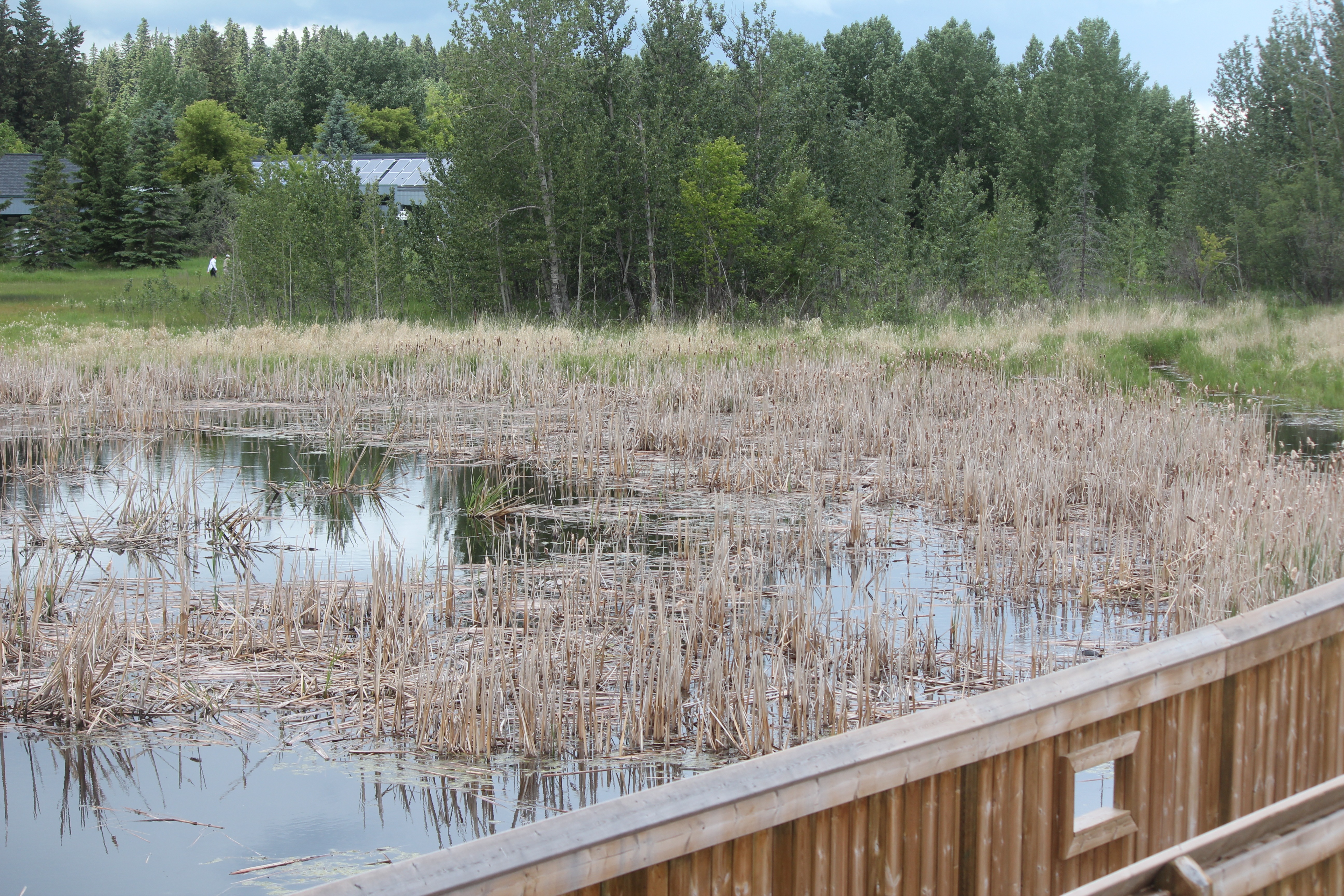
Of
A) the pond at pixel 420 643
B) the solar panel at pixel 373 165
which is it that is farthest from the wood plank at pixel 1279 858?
the solar panel at pixel 373 165

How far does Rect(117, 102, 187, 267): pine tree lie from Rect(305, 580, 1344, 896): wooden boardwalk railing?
150 ft

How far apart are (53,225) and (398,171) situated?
1823cm

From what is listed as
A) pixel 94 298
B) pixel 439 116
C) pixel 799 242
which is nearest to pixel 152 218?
pixel 94 298

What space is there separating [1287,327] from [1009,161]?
3165 centimetres

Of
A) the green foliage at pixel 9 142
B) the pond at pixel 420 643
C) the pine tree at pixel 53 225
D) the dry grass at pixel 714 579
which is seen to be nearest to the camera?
the pond at pixel 420 643

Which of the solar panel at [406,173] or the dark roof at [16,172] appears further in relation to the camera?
the solar panel at [406,173]

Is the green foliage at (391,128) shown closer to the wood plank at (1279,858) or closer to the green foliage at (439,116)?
the green foliage at (439,116)

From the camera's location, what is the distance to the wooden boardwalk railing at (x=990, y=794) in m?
2.02

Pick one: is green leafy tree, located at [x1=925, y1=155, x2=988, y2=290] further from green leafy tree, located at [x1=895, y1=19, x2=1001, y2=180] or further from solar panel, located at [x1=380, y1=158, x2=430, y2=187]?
solar panel, located at [x1=380, y1=158, x2=430, y2=187]

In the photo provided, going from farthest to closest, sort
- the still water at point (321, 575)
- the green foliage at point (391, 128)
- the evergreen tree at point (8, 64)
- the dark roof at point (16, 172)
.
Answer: the green foliage at point (391, 128) < the evergreen tree at point (8, 64) < the dark roof at point (16, 172) < the still water at point (321, 575)

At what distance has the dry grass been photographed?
495 centimetres

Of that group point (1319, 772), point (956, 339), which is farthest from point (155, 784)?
point (956, 339)

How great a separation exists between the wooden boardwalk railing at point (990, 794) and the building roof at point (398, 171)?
47.2m

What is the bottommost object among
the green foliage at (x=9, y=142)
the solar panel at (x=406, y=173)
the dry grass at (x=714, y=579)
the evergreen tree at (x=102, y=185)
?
the dry grass at (x=714, y=579)
